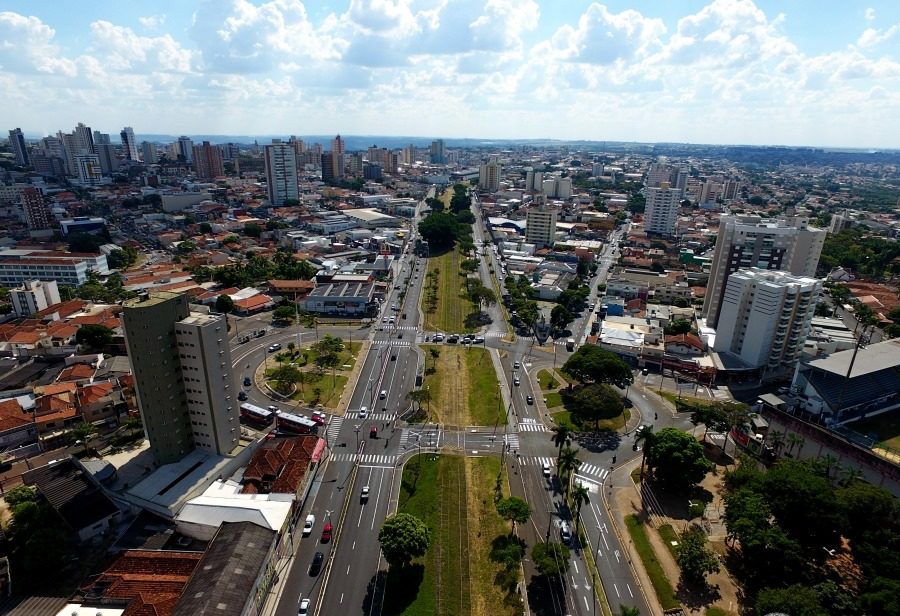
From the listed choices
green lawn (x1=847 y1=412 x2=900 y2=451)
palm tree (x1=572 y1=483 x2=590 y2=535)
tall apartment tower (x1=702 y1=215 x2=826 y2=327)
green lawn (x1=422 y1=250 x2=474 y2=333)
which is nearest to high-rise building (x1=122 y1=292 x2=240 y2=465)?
palm tree (x1=572 y1=483 x2=590 y2=535)

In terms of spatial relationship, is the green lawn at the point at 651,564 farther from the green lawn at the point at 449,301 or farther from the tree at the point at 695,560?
the green lawn at the point at 449,301

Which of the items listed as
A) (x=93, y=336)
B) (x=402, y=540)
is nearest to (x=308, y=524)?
(x=402, y=540)

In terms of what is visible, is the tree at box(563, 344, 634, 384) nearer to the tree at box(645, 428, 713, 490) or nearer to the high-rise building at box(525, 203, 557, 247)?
the tree at box(645, 428, 713, 490)

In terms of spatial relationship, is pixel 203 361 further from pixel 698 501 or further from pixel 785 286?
pixel 785 286

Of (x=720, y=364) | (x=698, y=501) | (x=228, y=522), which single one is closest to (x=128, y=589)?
(x=228, y=522)

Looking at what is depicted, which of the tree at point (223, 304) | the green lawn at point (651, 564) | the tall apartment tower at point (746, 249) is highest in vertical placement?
the tall apartment tower at point (746, 249)

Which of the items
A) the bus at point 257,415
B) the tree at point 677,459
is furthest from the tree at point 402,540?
the bus at point 257,415
